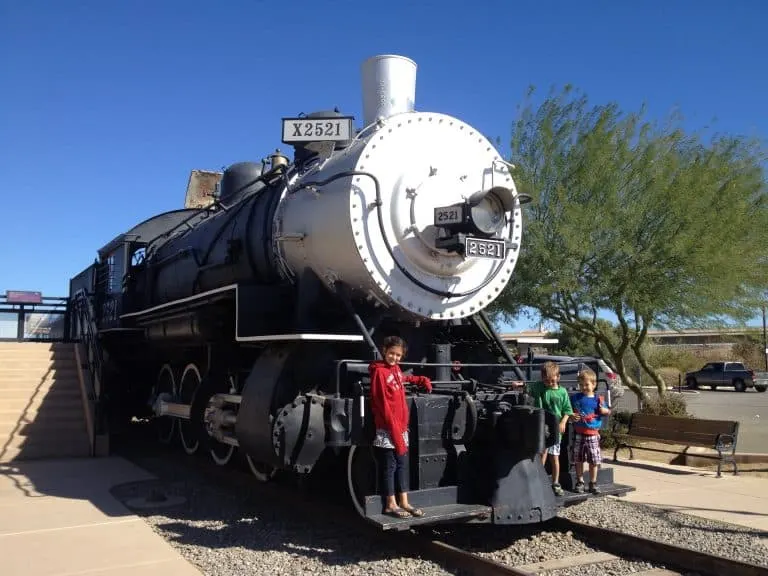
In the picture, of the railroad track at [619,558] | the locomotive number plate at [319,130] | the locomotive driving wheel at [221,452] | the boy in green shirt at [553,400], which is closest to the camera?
the railroad track at [619,558]

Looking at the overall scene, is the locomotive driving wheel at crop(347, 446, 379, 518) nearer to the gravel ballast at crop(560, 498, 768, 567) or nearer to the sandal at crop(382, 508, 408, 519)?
the sandal at crop(382, 508, 408, 519)

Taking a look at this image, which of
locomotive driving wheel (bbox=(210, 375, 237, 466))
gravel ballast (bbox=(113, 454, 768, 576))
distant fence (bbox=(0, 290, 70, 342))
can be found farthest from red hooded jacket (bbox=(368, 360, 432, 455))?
distant fence (bbox=(0, 290, 70, 342))

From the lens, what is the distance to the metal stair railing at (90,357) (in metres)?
9.69

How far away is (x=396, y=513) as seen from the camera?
15.3 feet

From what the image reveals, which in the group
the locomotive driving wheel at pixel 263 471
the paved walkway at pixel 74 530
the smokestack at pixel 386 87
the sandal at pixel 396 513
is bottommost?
the paved walkway at pixel 74 530

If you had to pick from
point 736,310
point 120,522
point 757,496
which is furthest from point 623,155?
point 120,522

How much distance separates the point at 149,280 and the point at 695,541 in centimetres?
676

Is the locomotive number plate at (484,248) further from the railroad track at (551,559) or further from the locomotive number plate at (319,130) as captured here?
the railroad track at (551,559)

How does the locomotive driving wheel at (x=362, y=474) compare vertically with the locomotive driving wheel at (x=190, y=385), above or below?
below

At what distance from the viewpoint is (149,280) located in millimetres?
9047

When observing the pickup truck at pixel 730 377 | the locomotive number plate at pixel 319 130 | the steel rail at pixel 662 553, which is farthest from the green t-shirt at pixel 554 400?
the pickup truck at pixel 730 377

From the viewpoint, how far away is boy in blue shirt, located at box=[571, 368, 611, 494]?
553 centimetres

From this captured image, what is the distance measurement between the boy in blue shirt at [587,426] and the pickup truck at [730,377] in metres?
31.3

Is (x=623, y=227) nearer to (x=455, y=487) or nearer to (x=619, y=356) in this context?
(x=619, y=356)
